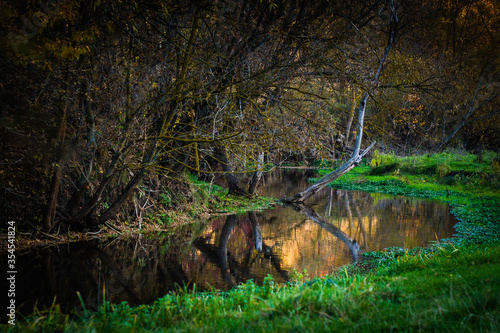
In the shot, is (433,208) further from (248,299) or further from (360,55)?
(248,299)

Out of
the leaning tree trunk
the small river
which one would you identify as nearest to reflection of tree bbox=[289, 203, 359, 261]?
the small river

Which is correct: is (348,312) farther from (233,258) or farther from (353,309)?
(233,258)

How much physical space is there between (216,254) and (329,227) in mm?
5025

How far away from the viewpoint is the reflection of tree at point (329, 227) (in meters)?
9.63

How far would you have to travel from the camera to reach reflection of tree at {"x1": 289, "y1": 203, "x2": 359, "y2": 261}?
963 cm

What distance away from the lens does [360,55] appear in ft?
29.3

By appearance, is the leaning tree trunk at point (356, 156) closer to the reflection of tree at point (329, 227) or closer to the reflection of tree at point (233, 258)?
the reflection of tree at point (329, 227)

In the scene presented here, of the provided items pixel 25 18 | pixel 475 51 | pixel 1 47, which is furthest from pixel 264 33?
pixel 475 51

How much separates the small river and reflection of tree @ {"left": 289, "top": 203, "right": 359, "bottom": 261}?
38mm

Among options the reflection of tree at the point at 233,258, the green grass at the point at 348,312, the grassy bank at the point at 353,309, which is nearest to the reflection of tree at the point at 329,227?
the reflection of tree at the point at 233,258

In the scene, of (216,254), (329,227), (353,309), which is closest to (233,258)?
(216,254)

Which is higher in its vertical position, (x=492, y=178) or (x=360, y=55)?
(x=360, y=55)

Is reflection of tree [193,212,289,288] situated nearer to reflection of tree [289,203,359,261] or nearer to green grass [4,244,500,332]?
reflection of tree [289,203,359,261]

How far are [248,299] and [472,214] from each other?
11.6 metres
